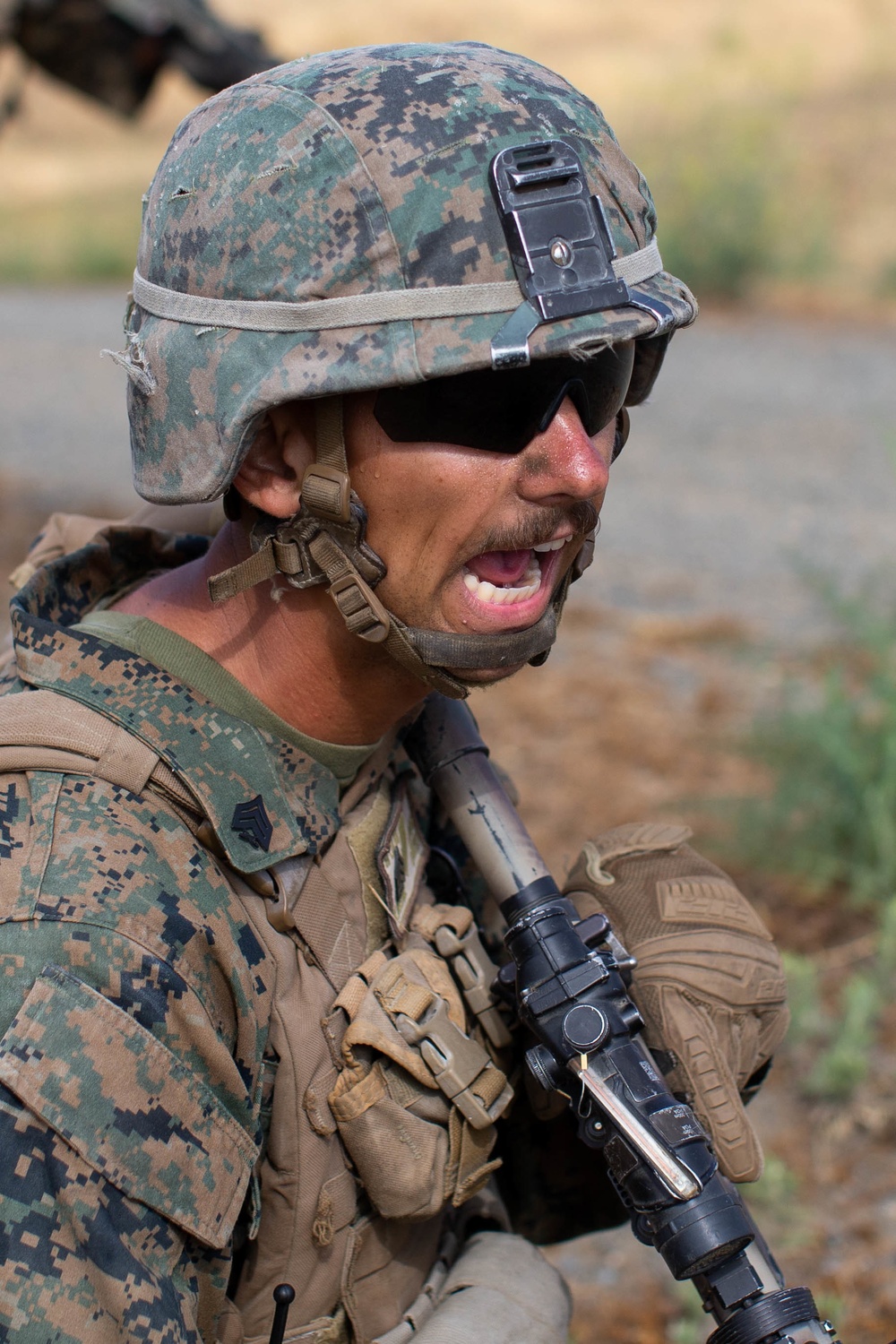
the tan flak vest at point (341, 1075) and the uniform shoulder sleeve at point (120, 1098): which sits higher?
the uniform shoulder sleeve at point (120, 1098)

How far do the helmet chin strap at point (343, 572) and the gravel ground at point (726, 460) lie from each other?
121 inches

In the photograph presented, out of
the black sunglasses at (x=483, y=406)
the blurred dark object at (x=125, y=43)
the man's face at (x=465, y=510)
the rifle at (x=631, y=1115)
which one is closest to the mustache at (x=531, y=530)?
the man's face at (x=465, y=510)

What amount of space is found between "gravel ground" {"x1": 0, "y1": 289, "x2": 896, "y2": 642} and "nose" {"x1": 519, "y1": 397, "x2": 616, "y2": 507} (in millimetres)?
2988

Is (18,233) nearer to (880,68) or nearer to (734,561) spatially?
(880,68)

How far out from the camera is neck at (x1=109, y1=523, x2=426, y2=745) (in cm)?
226

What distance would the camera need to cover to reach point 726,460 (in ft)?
34.8

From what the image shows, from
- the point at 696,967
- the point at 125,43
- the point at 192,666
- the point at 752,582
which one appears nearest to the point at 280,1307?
the point at 696,967

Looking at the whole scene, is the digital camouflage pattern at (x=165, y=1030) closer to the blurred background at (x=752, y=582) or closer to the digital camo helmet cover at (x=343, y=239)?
the digital camo helmet cover at (x=343, y=239)

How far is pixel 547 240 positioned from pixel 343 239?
296mm

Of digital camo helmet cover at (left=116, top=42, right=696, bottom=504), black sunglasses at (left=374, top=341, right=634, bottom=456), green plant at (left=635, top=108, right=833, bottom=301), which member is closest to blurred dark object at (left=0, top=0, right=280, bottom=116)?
digital camo helmet cover at (left=116, top=42, right=696, bottom=504)

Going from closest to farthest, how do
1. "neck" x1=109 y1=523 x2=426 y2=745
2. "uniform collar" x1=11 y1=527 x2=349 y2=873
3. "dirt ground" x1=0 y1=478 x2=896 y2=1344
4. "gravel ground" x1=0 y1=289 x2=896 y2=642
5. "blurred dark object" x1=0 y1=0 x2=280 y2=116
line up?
1. "uniform collar" x1=11 y1=527 x2=349 y2=873
2. "neck" x1=109 y1=523 x2=426 y2=745
3. "dirt ground" x1=0 y1=478 x2=896 y2=1344
4. "blurred dark object" x1=0 y1=0 x2=280 y2=116
5. "gravel ground" x1=0 y1=289 x2=896 y2=642

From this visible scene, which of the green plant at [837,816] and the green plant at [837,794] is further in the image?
→ the green plant at [837,794]

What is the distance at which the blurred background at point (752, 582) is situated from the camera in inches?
156

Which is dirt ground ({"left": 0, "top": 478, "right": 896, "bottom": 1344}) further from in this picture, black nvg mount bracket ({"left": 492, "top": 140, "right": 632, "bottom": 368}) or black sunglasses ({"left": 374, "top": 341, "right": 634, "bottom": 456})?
black nvg mount bracket ({"left": 492, "top": 140, "right": 632, "bottom": 368})
